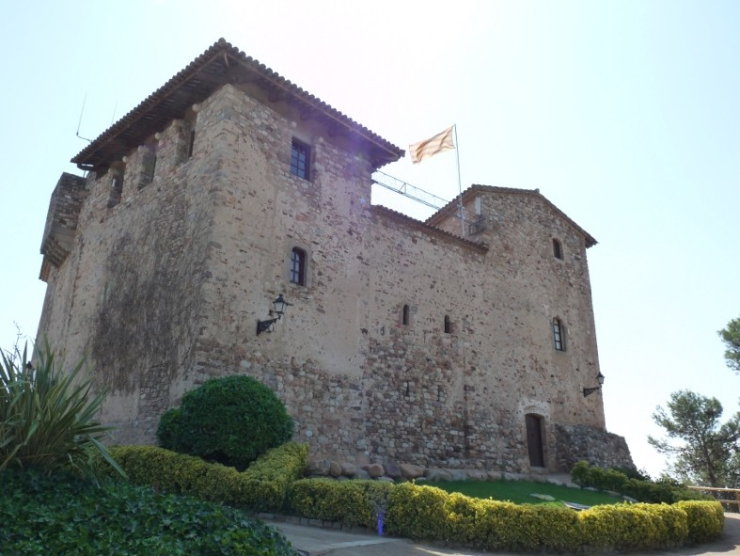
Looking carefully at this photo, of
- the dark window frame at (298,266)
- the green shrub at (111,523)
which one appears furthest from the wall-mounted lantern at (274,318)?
the green shrub at (111,523)

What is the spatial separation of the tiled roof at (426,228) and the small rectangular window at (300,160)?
8.46 feet

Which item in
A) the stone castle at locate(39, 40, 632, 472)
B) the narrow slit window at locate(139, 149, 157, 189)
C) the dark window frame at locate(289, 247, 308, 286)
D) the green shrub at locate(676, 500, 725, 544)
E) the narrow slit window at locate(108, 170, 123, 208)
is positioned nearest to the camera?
the green shrub at locate(676, 500, 725, 544)

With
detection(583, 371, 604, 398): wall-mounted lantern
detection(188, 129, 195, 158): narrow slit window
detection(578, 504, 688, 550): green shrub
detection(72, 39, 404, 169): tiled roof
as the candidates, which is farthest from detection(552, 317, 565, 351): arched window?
detection(188, 129, 195, 158): narrow slit window

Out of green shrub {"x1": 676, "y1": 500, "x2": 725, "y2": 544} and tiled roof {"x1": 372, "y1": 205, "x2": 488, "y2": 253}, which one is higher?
tiled roof {"x1": 372, "y1": 205, "x2": 488, "y2": 253}

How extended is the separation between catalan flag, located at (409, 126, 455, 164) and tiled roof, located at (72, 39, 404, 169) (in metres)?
6.03

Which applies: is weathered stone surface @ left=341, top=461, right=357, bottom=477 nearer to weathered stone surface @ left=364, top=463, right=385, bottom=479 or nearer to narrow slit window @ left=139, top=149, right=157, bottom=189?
weathered stone surface @ left=364, top=463, right=385, bottom=479

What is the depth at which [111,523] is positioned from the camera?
6.09 metres

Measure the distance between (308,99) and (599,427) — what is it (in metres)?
16.7

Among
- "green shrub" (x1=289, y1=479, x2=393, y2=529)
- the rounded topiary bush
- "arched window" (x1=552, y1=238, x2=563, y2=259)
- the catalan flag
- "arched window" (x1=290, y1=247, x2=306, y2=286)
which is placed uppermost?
the catalan flag

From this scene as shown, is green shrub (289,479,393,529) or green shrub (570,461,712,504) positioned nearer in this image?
green shrub (289,479,393,529)

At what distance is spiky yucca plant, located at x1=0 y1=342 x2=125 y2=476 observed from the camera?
695 cm

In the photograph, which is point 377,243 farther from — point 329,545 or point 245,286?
point 329,545

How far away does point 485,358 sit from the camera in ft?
65.1

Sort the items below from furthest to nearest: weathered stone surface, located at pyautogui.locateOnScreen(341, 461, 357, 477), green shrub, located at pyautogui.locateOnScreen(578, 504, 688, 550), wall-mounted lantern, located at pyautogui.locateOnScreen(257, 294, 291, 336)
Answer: wall-mounted lantern, located at pyautogui.locateOnScreen(257, 294, 291, 336)
weathered stone surface, located at pyautogui.locateOnScreen(341, 461, 357, 477)
green shrub, located at pyautogui.locateOnScreen(578, 504, 688, 550)
